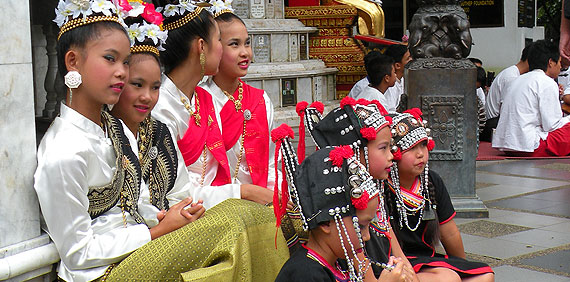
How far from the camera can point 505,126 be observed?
30.5 feet

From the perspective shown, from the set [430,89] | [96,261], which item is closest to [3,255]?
[96,261]

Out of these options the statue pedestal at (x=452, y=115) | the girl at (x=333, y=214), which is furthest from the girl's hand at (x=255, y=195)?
the statue pedestal at (x=452, y=115)

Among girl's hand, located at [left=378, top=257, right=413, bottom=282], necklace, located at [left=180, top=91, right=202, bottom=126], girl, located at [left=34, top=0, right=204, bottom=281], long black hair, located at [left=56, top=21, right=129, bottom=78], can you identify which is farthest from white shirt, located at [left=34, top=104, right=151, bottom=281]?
girl's hand, located at [left=378, top=257, right=413, bottom=282]

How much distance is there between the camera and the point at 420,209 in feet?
11.9


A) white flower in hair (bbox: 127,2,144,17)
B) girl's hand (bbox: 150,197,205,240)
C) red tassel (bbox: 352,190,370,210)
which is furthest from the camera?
white flower in hair (bbox: 127,2,144,17)

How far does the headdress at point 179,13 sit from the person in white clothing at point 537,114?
20.0 ft

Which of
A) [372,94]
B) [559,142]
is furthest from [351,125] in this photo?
[559,142]

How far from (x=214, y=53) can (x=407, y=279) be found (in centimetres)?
153

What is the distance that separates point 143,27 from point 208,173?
3.02ft

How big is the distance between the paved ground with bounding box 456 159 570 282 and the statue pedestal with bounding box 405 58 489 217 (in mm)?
279

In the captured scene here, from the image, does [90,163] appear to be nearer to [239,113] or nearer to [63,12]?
[63,12]

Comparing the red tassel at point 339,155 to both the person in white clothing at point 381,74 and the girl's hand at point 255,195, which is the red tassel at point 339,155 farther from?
the person in white clothing at point 381,74

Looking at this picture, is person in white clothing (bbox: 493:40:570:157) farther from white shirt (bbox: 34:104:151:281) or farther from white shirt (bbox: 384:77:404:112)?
white shirt (bbox: 34:104:151:281)

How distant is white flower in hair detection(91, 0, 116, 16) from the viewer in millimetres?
2998
